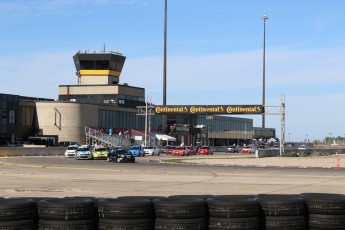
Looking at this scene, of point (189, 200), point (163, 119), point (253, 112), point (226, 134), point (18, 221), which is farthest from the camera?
point (226, 134)

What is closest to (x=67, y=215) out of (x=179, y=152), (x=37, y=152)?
(x=37, y=152)

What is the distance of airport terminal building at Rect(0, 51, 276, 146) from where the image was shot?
87188 millimetres

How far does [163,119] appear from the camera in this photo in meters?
113

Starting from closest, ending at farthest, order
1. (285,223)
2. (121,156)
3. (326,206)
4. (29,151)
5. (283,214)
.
→ 1. (285,223)
2. (283,214)
3. (326,206)
4. (121,156)
5. (29,151)

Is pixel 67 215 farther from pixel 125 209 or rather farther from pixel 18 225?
pixel 125 209

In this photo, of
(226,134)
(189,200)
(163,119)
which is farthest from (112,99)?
(189,200)

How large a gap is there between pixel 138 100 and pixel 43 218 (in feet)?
326

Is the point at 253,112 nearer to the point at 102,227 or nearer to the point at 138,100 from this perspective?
the point at 138,100

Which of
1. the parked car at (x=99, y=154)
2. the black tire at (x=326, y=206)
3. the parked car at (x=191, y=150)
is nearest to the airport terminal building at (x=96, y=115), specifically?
the parked car at (x=191, y=150)

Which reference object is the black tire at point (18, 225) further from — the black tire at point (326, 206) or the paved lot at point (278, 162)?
the paved lot at point (278, 162)

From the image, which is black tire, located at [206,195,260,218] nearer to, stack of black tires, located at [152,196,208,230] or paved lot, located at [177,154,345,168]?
stack of black tires, located at [152,196,208,230]

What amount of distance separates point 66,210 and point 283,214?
147 inches

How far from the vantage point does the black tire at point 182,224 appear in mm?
8672

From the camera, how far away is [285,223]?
8.90 meters
